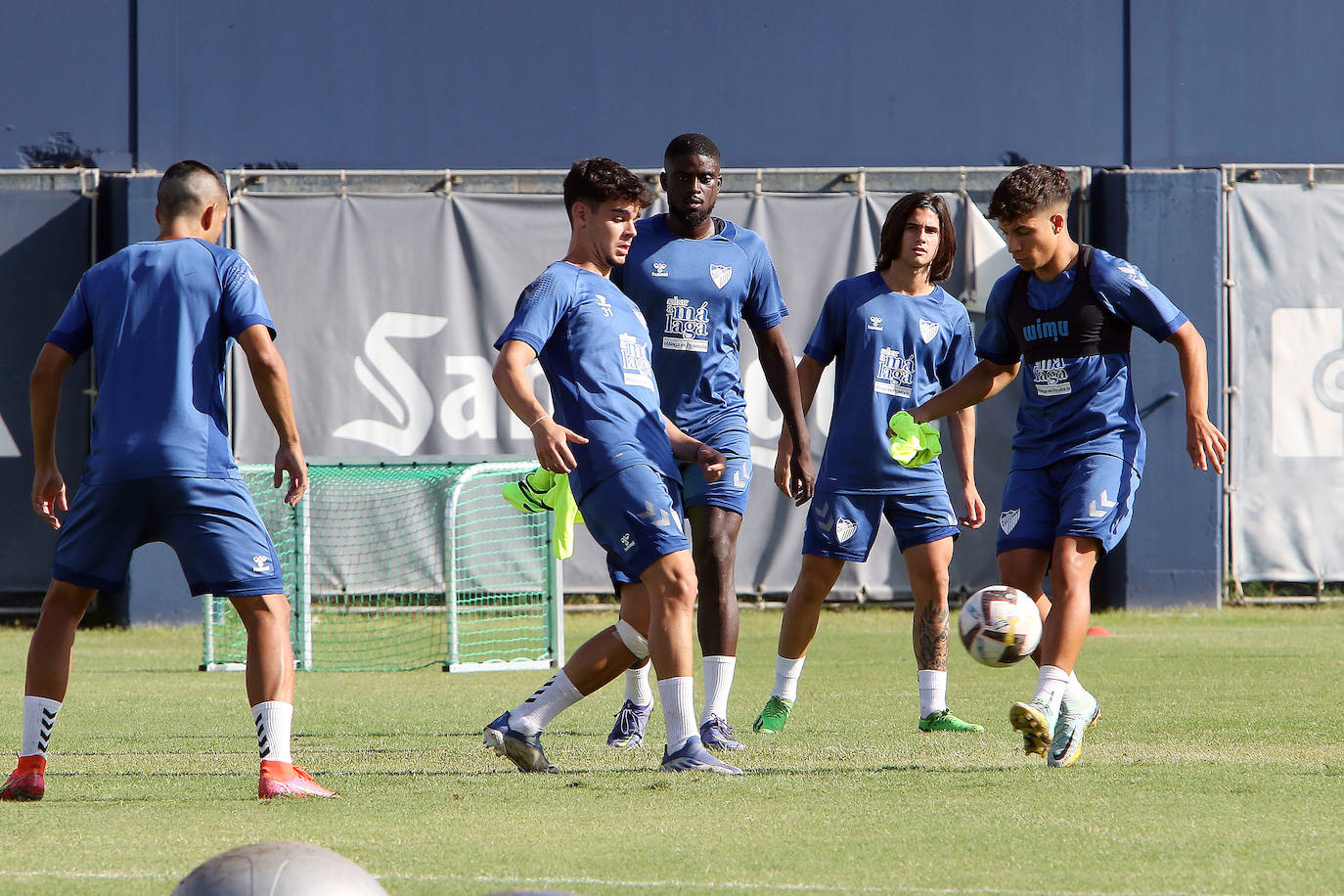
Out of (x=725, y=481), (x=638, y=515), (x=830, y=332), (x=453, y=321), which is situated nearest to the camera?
(x=638, y=515)

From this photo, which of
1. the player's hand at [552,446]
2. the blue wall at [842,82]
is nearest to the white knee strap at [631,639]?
the player's hand at [552,446]

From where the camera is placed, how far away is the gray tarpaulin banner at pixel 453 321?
14.2 m

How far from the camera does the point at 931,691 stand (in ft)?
22.3

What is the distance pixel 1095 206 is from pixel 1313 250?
1.97m

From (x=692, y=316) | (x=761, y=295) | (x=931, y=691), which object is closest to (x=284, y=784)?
A: (x=692, y=316)

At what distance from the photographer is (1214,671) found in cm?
920

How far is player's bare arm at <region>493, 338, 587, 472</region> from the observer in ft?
16.3

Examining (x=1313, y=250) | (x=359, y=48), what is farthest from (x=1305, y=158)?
(x=359, y=48)

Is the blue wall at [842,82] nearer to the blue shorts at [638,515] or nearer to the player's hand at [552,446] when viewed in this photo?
the blue shorts at [638,515]

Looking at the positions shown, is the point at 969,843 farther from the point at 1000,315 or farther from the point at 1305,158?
the point at 1305,158

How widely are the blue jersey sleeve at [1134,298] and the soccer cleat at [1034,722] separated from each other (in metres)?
1.39

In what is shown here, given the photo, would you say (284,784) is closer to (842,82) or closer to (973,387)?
(973,387)

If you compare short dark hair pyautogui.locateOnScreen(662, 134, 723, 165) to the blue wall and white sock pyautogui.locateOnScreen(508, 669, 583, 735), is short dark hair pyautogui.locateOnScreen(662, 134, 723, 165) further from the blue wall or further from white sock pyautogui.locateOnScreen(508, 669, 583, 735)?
the blue wall

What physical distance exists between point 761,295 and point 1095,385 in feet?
4.77
